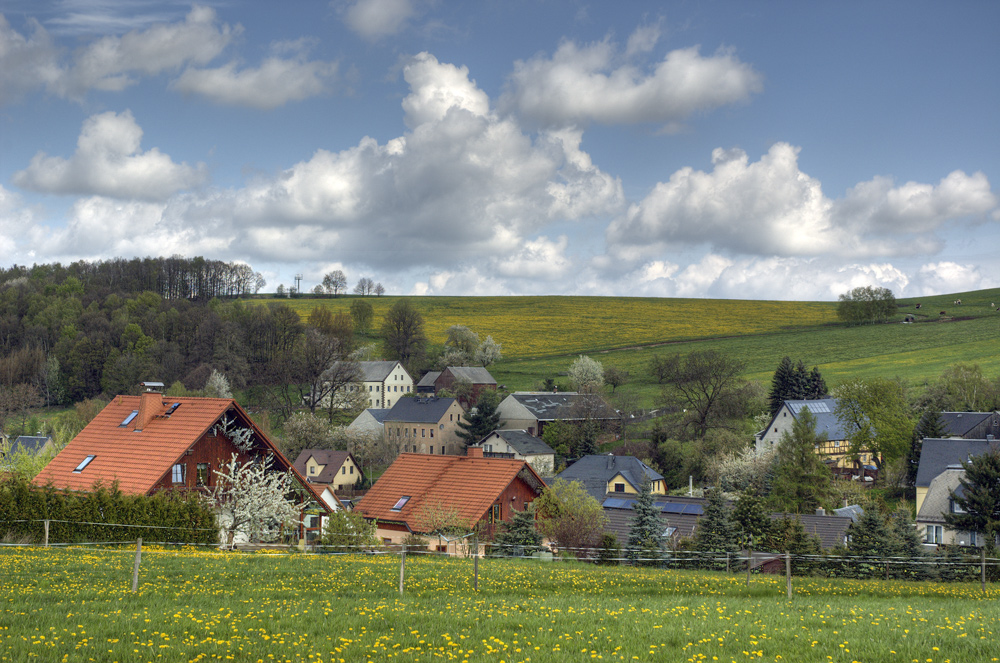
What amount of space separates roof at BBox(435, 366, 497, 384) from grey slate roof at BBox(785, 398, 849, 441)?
48.9m

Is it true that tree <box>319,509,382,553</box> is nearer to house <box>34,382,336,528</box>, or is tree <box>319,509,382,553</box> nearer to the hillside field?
house <box>34,382,336,528</box>

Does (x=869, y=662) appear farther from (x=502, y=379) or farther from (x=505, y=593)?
(x=502, y=379)

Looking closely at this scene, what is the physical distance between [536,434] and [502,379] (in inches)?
1054

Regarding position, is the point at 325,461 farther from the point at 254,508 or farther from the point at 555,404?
the point at 254,508

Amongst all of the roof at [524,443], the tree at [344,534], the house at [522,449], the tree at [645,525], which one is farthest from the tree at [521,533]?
the roof at [524,443]

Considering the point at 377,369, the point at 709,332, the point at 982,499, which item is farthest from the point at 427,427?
the point at 709,332

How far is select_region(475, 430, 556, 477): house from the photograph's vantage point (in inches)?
3319

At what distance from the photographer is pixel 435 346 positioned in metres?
146

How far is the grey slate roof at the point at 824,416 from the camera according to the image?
266ft

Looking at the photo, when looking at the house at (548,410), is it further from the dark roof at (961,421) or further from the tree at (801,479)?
the dark roof at (961,421)

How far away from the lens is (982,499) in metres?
42.9

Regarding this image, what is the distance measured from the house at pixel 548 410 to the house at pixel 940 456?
3567 cm

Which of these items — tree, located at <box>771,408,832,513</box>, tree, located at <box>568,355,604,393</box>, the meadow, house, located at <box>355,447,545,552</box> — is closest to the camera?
the meadow

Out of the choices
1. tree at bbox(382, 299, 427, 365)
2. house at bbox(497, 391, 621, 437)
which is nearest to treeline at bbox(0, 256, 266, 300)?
tree at bbox(382, 299, 427, 365)
